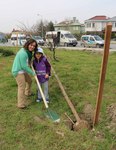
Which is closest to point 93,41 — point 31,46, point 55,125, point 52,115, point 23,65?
point 31,46

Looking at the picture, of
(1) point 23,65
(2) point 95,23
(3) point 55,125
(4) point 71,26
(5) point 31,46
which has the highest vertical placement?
(5) point 31,46

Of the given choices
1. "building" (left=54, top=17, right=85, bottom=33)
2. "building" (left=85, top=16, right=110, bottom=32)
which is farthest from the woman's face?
"building" (left=54, top=17, right=85, bottom=33)

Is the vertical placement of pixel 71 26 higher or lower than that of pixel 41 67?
lower

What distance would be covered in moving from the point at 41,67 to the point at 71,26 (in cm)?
7226

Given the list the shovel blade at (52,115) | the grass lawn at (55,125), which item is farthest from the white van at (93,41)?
the shovel blade at (52,115)

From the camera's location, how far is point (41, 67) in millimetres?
5875

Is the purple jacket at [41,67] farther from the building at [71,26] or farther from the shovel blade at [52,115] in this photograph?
the building at [71,26]

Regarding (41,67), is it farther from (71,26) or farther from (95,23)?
(71,26)

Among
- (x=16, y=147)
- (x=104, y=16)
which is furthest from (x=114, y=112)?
(x=104, y=16)

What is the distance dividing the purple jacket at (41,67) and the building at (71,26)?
222 ft

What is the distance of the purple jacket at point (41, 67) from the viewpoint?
231 inches

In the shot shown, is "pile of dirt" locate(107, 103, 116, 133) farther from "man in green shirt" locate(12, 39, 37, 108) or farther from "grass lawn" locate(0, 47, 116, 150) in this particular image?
"man in green shirt" locate(12, 39, 37, 108)

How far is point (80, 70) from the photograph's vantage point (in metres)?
9.21

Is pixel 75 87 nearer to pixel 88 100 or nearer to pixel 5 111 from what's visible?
pixel 88 100
